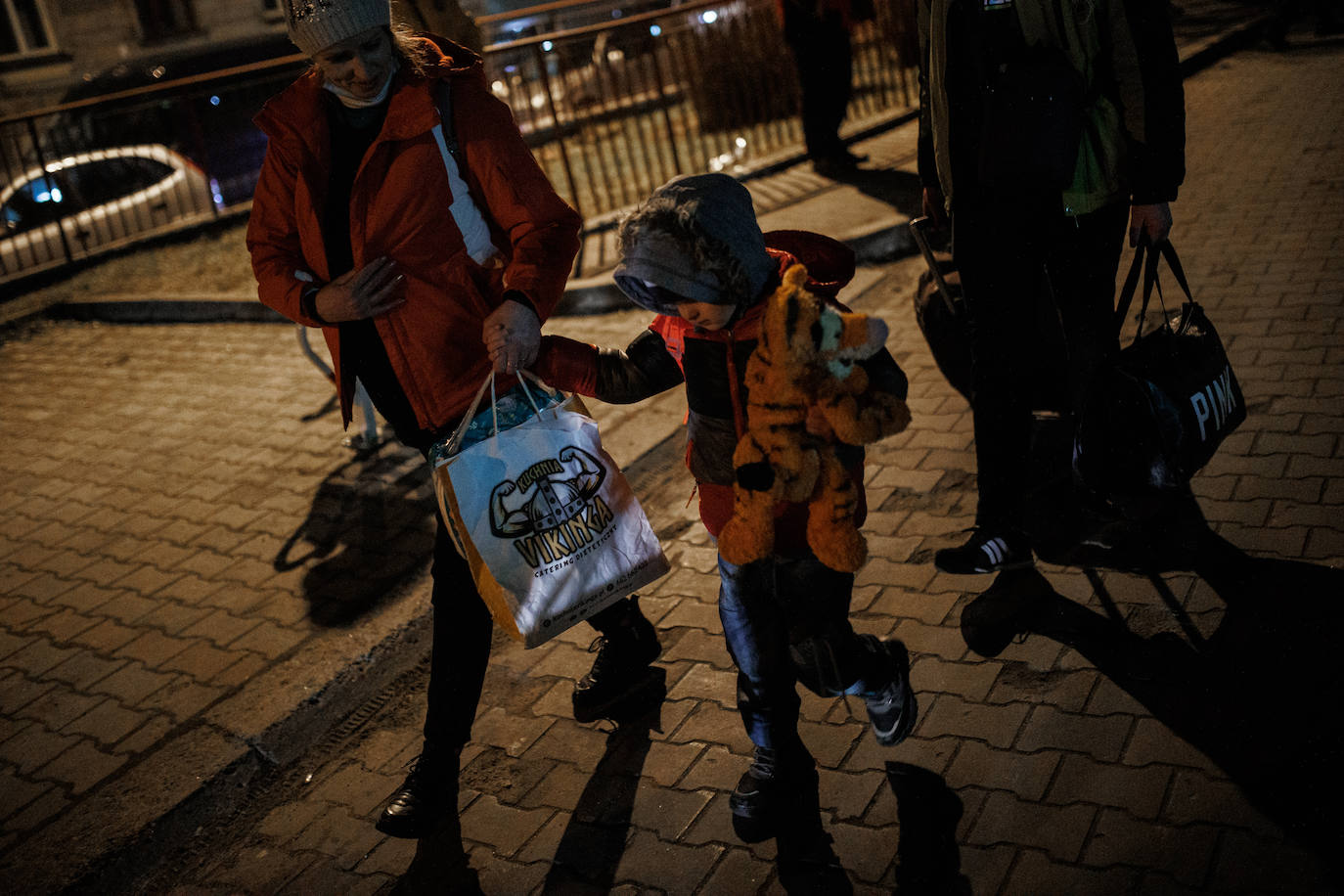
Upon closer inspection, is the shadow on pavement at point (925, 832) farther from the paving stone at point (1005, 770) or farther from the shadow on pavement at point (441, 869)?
the shadow on pavement at point (441, 869)

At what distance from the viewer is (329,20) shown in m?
2.51

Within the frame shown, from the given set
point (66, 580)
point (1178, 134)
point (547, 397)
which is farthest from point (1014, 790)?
point (66, 580)

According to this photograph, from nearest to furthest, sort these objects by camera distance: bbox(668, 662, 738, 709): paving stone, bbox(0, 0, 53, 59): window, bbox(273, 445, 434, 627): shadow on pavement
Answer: bbox(668, 662, 738, 709): paving stone, bbox(273, 445, 434, 627): shadow on pavement, bbox(0, 0, 53, 59): window

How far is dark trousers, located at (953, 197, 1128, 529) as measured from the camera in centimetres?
322

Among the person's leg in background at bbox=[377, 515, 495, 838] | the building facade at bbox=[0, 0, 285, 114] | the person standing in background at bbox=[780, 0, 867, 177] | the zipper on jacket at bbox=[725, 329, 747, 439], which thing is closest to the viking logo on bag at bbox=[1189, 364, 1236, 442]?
the zipper on jacket at bbox=[725, 329, 747, 439]

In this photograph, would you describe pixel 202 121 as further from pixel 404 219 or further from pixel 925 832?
pixel 925 832

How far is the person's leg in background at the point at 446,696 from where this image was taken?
301 cm

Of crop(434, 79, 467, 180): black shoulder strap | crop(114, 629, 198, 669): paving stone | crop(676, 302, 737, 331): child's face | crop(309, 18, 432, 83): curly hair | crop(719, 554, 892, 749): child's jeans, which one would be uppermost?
crop(309, 18, 432, 83): curly hair

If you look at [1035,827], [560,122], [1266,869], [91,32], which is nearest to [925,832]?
[1035,827]

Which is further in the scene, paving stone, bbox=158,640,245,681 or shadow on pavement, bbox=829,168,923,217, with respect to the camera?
shadow on pavement, bbox=829,168,923,217

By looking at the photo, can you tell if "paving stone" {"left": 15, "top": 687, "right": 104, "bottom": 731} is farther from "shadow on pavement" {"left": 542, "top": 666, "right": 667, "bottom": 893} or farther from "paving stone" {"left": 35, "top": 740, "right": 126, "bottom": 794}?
"shadow on pavement" {"left": 542, "top": 666, "right": 667, "bottom": 893}

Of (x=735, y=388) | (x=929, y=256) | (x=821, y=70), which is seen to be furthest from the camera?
(x=821, y=70)

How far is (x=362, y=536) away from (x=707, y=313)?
2.90 metres

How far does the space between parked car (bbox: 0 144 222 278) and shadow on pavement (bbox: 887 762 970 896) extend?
11803 mm
